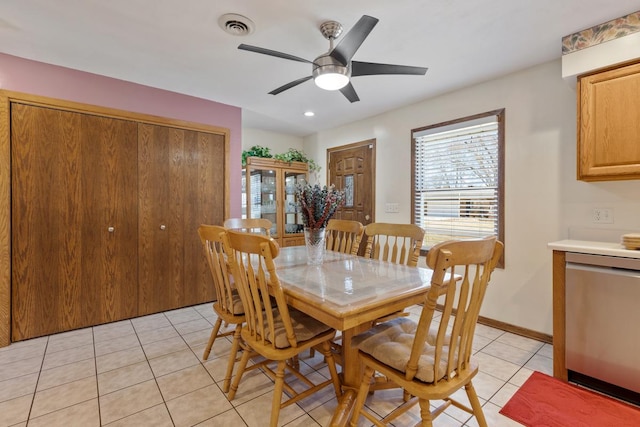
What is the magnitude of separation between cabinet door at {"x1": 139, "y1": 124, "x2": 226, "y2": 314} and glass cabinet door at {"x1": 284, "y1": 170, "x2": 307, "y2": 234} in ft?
4.44

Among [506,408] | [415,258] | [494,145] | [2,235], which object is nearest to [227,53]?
[415,258]

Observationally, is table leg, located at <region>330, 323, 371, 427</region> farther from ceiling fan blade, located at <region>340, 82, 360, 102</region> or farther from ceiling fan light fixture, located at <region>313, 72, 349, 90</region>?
ceiling fan blade, located at <region>340, 82, 360, 102</region>

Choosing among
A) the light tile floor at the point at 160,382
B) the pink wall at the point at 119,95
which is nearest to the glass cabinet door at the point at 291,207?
the pink wall at the point at 119,95

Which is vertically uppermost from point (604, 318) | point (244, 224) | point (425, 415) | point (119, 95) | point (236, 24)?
point (236, 24)

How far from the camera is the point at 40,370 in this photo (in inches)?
82.0

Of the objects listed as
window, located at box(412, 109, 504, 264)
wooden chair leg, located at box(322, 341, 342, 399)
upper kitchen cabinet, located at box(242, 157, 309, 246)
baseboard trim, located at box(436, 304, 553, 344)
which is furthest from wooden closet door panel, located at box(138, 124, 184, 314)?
baseboard trim, located at box(436, 304, 553, 344)

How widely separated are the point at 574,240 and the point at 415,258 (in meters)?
1.31

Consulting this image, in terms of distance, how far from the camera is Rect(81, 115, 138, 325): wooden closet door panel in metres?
2.78

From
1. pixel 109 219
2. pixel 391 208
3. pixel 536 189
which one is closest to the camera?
pixel 536 189

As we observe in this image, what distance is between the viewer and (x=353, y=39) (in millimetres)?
1671

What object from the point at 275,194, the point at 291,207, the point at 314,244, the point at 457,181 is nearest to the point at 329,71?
the point at 314,244

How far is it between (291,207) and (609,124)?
3.72 metres

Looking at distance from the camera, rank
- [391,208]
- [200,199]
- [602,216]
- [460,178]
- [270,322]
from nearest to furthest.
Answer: [270,322]
[602,216]
[460,178]
[200,199]
[391,208]

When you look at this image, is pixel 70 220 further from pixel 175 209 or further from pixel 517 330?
pixel 517 330
